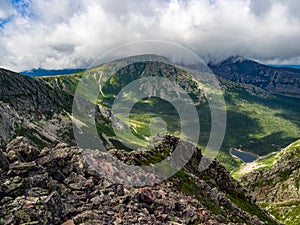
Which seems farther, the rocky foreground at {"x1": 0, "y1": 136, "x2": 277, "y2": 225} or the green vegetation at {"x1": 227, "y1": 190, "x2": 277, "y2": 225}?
the green vegetation at {"x1": 227, "y1": 190, "x2": 277, "y2": 225}

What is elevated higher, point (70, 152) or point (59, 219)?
point (70, 152)

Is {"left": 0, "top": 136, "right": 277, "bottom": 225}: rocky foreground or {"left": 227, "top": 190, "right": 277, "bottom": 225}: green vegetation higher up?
{"left": 0, "top": 136, "right": 277, "bottom": 225}: rocky foreground

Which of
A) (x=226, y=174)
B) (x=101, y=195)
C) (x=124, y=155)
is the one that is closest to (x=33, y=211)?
(x=101, y=195)

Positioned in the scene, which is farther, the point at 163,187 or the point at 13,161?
the point at 163,187

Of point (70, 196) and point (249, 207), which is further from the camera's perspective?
point (249, 207)

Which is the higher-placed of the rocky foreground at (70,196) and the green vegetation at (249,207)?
the rocky foreground at (70,196)

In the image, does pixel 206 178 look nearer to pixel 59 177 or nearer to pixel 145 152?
pixel 145 152

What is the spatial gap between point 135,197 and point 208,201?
44712 mm

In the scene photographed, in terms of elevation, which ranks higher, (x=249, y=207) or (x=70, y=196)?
(x=70, y=196)

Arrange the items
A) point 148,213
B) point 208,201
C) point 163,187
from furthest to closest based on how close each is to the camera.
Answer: point 208,201, point 163,187, point 148,213

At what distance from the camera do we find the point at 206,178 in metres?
132

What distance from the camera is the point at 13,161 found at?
6369 cm

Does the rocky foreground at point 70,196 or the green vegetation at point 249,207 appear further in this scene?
the green vegetation at point 249,207

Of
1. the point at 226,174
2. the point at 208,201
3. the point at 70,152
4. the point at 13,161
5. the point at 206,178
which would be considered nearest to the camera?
the point at 13,161
